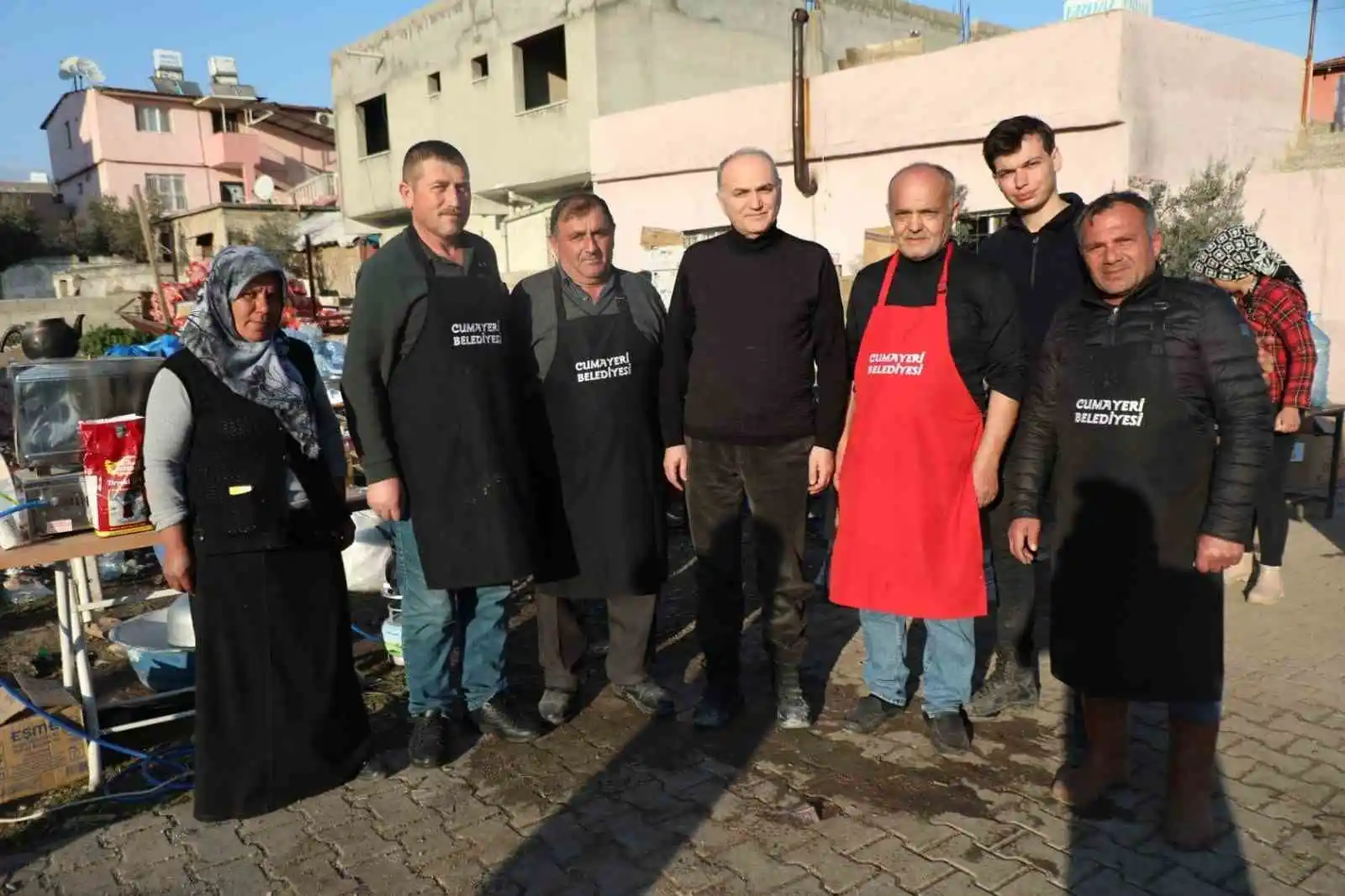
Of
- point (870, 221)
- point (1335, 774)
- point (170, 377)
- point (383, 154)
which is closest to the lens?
point (170, 377)

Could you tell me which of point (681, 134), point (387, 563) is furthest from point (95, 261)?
point (387, 563)

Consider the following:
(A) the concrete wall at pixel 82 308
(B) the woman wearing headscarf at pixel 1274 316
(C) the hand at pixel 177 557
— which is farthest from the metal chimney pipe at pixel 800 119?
(A) the concrete wall at pixel 82 308

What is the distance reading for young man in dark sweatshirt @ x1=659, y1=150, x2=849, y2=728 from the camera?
3.46m

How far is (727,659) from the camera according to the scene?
151 inches

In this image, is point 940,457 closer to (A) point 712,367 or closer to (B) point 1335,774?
(A) point 712,367

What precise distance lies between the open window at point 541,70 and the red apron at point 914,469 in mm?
17318

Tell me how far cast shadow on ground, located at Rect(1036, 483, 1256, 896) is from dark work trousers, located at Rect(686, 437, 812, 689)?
96 centimetres

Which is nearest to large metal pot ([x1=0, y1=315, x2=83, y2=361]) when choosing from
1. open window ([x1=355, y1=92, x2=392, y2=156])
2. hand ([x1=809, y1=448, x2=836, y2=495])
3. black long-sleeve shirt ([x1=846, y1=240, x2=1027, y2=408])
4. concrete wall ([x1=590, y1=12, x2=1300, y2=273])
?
hand ([x1=809, y1=448, x2=836, y2=495])

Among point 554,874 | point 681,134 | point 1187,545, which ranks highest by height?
point 681,134

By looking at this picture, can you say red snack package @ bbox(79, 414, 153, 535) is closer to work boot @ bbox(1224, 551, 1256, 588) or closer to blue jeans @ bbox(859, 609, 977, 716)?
blue jeans @ bbox(859, 609, 977, 716)

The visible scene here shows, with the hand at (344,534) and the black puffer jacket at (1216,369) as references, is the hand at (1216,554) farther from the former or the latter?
the hand at (344,534)

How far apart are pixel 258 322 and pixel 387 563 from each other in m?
2.75

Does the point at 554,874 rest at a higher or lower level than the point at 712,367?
lower

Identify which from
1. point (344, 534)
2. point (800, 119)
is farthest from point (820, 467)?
point (800, 119)
